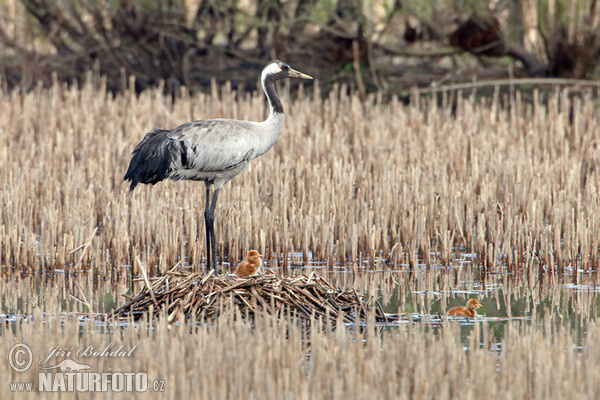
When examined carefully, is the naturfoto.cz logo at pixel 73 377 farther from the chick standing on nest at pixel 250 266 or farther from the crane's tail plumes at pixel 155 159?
the crane's tail plumes at pixel 155 159

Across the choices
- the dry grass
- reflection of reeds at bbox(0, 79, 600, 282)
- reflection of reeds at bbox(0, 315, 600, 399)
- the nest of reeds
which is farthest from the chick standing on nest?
reflection of reeds at bbox(0, 315, 600, 399)

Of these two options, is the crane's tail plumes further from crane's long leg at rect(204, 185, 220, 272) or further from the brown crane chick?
the brown crane chick

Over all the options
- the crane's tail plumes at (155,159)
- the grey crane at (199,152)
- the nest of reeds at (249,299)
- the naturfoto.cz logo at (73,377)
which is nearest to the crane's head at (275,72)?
the grey crane at (199,152)

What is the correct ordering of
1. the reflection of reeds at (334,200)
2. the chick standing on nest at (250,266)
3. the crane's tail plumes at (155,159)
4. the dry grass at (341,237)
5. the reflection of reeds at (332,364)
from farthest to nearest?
the reflection of reeds at (334,200) < the crane's tail plumes at (155,159) < the chick standing on nest at (250,266) < the dry grass at (341,237) < the reflection of reeds at (332,364)

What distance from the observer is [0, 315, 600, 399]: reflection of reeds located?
177 inches

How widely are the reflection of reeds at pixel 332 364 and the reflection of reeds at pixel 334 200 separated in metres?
2.62

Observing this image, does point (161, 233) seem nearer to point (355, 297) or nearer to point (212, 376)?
point (355, 297)

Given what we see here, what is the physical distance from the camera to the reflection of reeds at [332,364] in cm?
450

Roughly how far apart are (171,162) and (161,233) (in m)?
0.85

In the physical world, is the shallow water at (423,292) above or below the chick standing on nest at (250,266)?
below

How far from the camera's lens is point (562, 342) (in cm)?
504

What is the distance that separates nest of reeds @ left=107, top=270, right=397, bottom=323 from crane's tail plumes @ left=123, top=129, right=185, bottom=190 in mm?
1449

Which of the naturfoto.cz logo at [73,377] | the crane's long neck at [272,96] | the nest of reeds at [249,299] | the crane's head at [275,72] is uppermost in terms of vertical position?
the crane's head at [275,72]

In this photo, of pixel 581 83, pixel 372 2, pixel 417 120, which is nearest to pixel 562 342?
pixel 417 120
